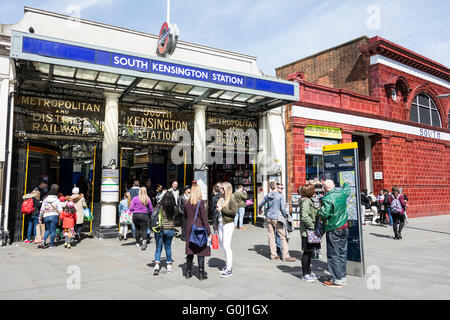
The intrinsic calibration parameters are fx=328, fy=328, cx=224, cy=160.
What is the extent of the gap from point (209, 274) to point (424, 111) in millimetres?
19541

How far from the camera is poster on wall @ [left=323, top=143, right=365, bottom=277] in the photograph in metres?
5.94

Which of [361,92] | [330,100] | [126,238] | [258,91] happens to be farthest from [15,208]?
[361,92]

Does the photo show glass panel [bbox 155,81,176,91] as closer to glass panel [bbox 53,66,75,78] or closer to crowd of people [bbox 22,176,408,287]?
glass panel [bbox 53,66,75,78]

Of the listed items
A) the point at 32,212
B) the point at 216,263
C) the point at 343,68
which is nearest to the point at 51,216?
the point at 32,212

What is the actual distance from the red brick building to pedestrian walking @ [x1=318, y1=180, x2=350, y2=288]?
8.41 meters

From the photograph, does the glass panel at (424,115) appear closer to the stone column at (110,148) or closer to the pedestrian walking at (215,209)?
the pedestrian walking at (215,209)

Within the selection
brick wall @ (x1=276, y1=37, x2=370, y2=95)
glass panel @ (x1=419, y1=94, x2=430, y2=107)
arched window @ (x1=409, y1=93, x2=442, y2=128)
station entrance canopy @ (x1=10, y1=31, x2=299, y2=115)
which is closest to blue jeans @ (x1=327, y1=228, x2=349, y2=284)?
station entrance canopy @ (x1=10, y1=31, x2=299, y2=115)

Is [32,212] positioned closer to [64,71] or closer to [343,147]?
[64,71]

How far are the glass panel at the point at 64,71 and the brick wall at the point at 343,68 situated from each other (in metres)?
14.8

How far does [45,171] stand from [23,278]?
8121 millimetres

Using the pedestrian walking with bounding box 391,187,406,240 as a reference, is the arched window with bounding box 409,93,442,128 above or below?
above

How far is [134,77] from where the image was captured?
8969 mm

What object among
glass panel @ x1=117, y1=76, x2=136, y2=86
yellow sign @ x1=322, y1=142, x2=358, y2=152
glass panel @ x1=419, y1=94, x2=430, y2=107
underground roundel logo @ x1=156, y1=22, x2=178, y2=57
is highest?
glass panel @ x1=419, y1=94, x2=430, y2=107

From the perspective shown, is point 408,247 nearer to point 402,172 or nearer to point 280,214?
point 280,214
